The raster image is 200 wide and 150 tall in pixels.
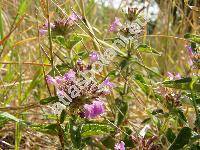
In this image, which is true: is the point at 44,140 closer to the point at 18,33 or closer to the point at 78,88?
the point at 78,88

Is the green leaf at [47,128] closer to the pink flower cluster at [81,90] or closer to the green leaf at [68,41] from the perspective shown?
the pink flower cluster at [81,90]

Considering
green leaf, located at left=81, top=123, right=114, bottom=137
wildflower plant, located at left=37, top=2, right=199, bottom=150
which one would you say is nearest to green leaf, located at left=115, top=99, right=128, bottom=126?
wildflower plant, located at left=37, top=2, right=199, bottom=150

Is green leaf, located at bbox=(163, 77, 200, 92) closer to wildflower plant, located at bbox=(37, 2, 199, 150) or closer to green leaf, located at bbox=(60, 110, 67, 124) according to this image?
wildflower plant, located at bbox=(37, 2, 199, 150)

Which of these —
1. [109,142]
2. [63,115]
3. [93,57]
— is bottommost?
[109,142]

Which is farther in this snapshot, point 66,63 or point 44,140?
point 44,140

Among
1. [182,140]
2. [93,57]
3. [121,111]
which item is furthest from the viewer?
[121,111]

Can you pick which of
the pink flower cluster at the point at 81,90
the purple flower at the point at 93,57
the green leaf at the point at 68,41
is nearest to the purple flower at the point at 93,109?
the pink flower cluster at the point at 81,90

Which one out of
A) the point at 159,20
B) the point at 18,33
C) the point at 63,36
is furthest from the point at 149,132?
the point at 159,20

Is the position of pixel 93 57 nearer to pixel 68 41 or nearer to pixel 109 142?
pixel 68 41

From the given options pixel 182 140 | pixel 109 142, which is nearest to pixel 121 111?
pixel 109 142
